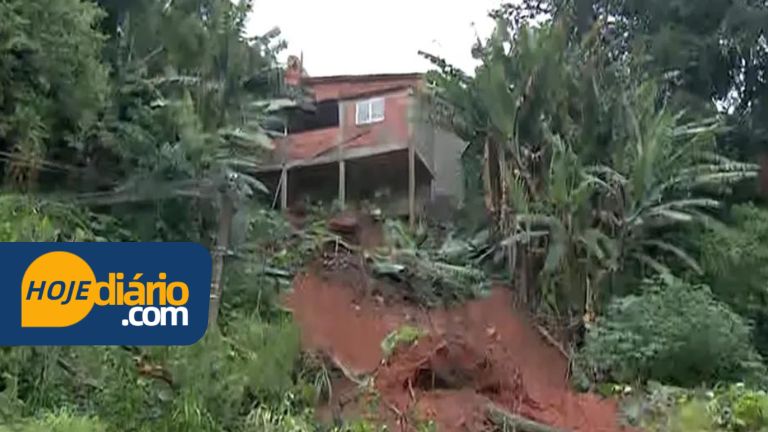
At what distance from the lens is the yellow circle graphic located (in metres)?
5.71

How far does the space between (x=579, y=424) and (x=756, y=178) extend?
695cm

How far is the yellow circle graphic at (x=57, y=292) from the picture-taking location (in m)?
5.71

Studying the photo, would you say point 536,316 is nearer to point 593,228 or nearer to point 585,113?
A: point 593,228

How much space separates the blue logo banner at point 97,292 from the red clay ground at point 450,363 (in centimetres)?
233

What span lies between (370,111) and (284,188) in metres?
2.24

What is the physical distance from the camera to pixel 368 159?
1758 centimetres

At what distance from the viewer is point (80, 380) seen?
268 inches

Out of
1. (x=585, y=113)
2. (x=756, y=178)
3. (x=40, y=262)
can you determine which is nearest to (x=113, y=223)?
(x=40, y=262)

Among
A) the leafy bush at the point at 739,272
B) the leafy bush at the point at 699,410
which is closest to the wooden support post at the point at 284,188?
the leafy bush at the point at 739,272

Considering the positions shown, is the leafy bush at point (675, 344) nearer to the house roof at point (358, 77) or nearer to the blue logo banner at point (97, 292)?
the blue logo banner at point (97, 292)

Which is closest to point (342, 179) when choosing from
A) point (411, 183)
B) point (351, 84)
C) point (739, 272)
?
point (411, 183)

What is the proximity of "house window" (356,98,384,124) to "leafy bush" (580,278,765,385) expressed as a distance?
8.35 metres

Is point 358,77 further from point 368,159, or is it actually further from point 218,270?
point 218,270

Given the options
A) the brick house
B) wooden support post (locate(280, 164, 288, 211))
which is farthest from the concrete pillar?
wooden support post (locate(280, 164, 288, 211))
